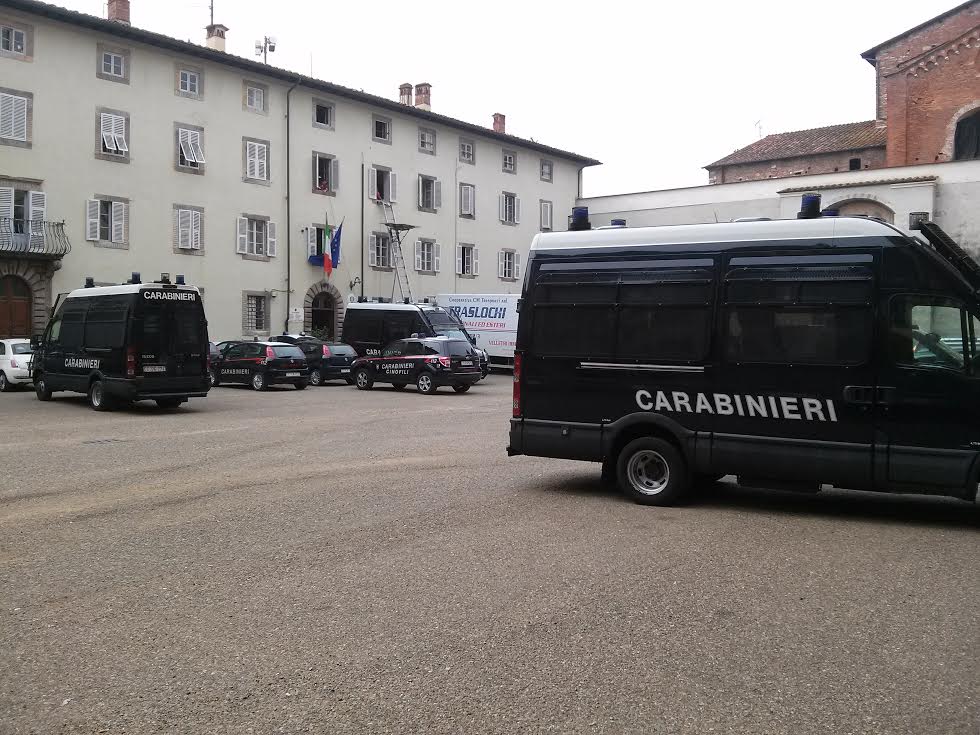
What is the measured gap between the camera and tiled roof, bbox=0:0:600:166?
3247 cm

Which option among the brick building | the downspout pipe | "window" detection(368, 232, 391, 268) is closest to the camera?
the downspout pipe

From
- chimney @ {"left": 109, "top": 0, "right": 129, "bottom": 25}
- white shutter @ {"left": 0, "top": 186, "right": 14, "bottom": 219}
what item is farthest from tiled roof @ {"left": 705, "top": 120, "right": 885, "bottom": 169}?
white shutter @ {"left": 0, "top": 186, "right": 14, "bottom": 219}

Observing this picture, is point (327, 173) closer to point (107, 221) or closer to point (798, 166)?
point (107, 221)

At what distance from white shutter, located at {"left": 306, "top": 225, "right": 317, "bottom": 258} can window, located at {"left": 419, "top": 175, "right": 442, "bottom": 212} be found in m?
6.91

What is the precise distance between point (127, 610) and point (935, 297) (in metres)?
6.69

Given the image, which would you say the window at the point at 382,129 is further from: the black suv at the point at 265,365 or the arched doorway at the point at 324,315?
the black suv at the point at 265,365

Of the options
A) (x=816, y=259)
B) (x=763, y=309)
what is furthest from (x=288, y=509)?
(x=816, y=259)

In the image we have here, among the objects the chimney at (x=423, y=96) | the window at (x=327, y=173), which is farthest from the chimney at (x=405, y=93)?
the window at (x=327, y=173)

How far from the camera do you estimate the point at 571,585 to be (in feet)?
19.6

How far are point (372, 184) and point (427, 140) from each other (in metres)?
4.58

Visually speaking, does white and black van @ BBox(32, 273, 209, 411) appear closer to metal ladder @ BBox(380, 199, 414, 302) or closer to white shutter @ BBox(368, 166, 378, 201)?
white shutter @ BBox(368, 166, 378, 201)

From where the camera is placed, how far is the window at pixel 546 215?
175 ft

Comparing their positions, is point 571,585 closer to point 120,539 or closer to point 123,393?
point 120,539

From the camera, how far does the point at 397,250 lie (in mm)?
45062
